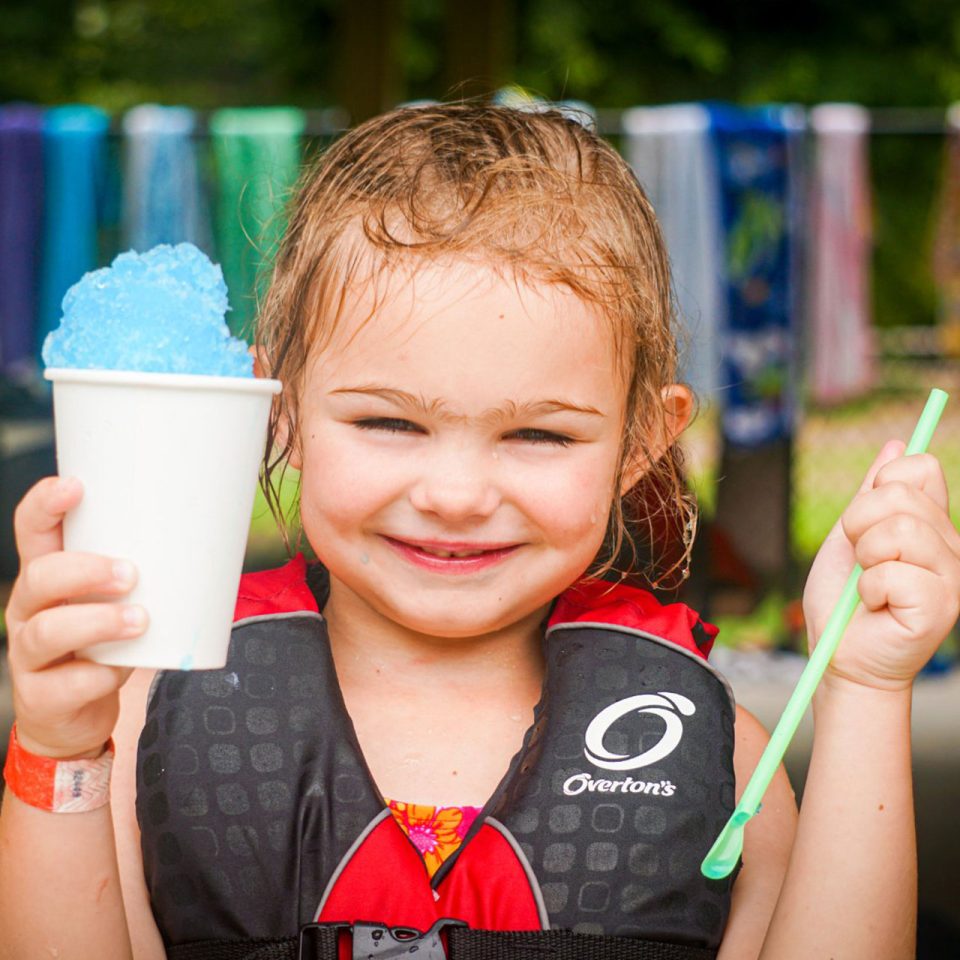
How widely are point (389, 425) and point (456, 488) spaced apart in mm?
125

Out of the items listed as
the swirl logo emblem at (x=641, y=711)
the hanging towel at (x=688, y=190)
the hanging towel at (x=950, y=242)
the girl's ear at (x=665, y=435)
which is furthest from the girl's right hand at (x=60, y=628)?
the hanging towel at (x=950, y=242)

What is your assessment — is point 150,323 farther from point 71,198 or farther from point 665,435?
point 71,198

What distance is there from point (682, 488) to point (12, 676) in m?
1.07

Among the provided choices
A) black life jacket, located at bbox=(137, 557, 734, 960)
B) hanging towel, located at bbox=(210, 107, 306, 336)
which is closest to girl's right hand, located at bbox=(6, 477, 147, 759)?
black life jacket, located at bbox=(137, 557, 734, 960)

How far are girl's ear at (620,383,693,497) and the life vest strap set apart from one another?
1.92 ft

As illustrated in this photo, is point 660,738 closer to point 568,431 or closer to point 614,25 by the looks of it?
point 568,431

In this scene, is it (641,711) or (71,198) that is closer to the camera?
(641,711)

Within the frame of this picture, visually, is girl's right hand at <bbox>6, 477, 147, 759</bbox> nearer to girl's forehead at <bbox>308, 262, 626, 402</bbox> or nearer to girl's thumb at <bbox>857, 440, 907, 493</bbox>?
girl's forehead at <bbox>308, 262, 626, 402</bbox>

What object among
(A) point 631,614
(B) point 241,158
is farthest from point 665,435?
(B) point 241,158

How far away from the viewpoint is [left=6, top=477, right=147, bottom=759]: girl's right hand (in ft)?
4.05

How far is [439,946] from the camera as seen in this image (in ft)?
4.85

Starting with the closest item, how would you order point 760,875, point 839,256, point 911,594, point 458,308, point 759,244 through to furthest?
point 911,594 → point 458,308 → point 760,875 → point 759,244 → point 839,256

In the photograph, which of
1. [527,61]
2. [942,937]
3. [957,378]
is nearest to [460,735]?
[942,937]

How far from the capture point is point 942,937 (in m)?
2.74
